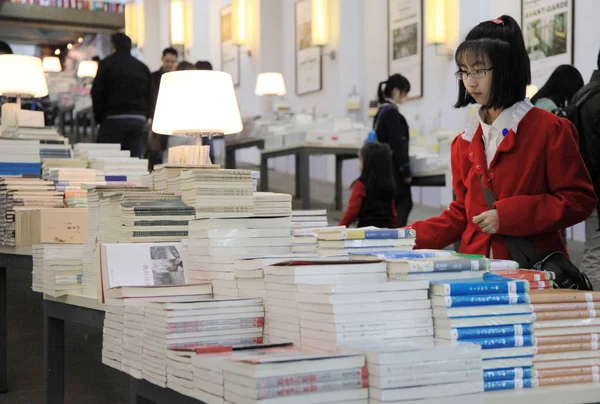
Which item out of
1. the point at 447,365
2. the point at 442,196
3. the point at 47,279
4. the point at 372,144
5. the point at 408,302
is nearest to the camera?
the point at 447,365

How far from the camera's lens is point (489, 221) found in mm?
2389

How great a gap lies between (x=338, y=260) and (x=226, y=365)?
0.40 m

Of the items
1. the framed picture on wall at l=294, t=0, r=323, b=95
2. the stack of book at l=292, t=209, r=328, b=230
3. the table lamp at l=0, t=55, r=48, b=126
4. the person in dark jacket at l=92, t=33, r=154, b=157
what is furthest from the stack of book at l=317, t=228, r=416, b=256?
the framed picture on wall at l=294, t=0, r=323, b=95

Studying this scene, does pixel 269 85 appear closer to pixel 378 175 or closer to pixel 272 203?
pixel 378 175

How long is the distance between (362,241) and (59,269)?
1.29 m

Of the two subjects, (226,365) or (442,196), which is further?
(442,196)

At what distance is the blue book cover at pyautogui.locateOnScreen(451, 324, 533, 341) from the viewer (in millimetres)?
1682

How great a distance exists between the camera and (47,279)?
3.07 metres

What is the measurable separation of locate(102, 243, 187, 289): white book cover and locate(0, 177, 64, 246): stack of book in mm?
1744

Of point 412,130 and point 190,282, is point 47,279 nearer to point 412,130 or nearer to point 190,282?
point 190,282

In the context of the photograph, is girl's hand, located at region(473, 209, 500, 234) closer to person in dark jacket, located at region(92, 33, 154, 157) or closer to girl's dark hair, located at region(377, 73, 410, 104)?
girl's dark hair, located at region(377, 73, 410, 104)

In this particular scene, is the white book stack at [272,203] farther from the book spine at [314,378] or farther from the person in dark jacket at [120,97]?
the person in dark jacket at [120,97]

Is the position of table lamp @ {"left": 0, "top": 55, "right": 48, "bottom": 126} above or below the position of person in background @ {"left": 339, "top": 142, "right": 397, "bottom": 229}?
above

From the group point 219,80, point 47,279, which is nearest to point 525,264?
point 47,279
